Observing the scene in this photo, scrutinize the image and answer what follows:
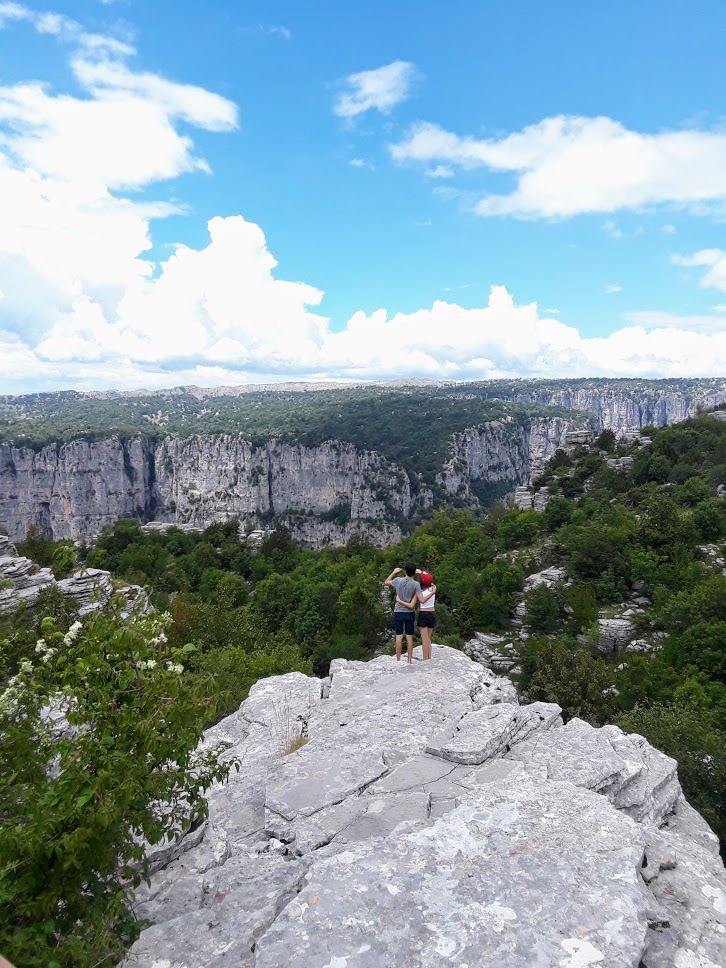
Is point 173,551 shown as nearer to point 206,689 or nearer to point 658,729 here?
point 658,729

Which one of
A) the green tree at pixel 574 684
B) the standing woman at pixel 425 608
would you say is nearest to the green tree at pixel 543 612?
the green tree at pixel 574 684

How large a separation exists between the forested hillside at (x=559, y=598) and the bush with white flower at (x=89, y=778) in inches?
7.3

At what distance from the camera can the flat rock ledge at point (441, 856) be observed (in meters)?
3.88

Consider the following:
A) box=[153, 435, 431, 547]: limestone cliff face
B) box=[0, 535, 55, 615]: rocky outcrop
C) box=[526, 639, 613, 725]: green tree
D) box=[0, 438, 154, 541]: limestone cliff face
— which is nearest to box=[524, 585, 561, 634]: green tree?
box=[526, 639, 613, 725]: green tree

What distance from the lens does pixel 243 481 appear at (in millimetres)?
128000

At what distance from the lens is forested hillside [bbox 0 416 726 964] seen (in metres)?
16.2

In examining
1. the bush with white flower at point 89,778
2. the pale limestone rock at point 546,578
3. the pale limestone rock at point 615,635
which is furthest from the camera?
the pale limestone rock at point 546,578

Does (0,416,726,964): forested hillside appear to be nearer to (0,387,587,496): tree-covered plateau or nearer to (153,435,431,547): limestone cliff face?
(0,387,587,496): tree-covered plateau

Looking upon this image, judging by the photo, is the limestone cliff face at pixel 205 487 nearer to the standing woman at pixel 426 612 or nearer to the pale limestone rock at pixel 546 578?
the pale limestone rock at pixel 546 578

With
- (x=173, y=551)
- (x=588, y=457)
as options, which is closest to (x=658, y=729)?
(x=588, y=457)

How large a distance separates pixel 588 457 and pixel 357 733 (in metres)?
42.0

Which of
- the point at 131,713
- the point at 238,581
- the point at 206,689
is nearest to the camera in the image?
the point at 131,713

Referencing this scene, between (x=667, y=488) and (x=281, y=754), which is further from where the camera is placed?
(x=667, y=488)

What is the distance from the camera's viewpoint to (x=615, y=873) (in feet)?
14.5
